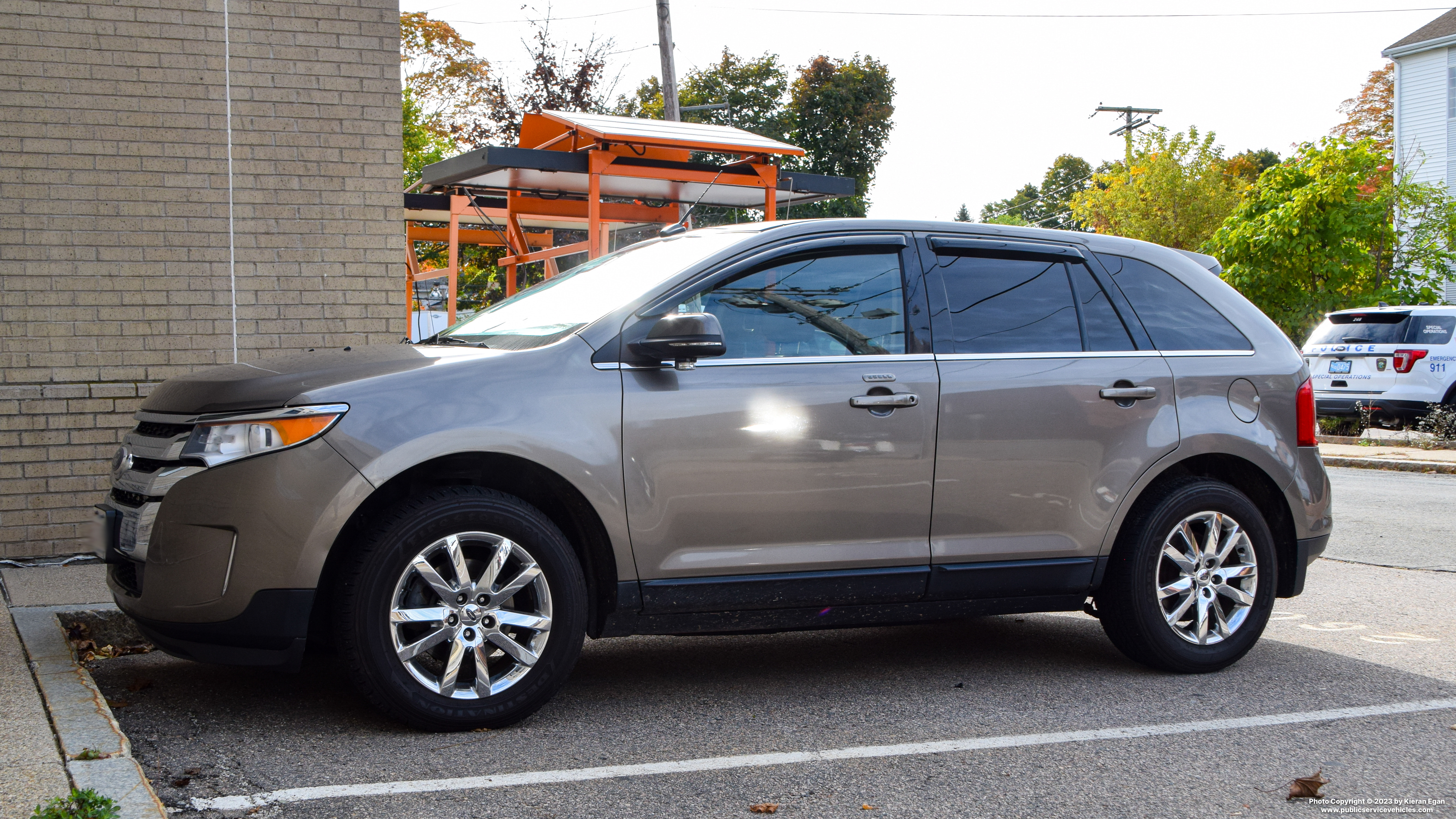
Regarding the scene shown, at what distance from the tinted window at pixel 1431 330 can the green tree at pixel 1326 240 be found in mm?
4159

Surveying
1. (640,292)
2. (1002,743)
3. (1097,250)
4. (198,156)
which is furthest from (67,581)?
(1097,250)

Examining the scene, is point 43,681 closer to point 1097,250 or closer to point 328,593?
point 328,593

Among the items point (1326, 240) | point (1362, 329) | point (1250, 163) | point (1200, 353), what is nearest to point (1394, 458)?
point (1362, 329)

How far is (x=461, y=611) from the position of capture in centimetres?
413

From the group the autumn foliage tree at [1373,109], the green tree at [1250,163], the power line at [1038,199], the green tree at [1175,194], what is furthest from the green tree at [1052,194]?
the green tree at [1175,194]

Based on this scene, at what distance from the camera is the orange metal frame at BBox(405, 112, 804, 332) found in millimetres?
9664

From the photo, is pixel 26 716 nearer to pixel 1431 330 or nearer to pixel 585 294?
pixel 585 294

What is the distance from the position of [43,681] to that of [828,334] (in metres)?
3.05

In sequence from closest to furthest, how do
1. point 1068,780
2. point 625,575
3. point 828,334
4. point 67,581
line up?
point 1068,780 < point 625,575 < point 828,334 < point 67,581

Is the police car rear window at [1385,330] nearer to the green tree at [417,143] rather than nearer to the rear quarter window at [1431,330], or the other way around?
the rear quarter window at [1431,330]

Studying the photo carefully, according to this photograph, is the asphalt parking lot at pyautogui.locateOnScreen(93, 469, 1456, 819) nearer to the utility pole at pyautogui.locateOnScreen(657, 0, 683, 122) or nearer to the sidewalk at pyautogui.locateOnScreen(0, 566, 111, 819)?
the sidewalk at pyautogui.locateOnScreen(0, 566, 111, 819)

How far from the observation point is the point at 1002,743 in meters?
4.21

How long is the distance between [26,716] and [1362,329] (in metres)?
17.0

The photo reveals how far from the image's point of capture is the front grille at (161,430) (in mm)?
4172
